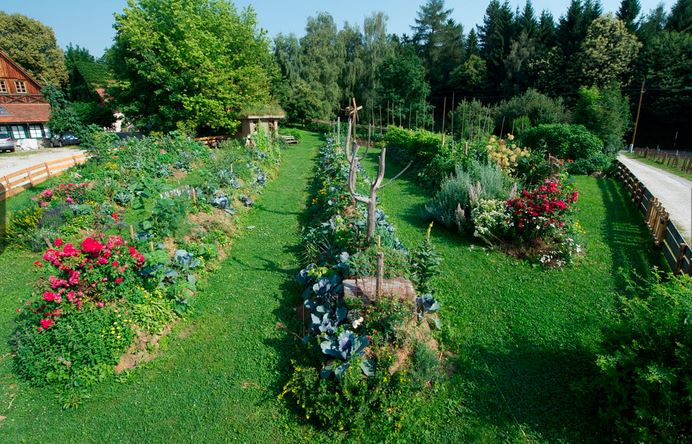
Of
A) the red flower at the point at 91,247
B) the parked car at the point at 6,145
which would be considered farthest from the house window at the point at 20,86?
the red flower at the point at 91,247

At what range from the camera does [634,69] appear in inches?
1231

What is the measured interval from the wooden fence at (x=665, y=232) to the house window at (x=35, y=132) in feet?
143

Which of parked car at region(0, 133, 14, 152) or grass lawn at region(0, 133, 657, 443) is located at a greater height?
parked car at region(0, 133, 14, 152)

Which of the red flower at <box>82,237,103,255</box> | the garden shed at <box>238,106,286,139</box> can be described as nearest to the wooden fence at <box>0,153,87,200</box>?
the garden shed at <box>238,106,286,139</box>

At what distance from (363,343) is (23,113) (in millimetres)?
41008

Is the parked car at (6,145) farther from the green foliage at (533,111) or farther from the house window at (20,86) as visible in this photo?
the green foliage at (533,111)

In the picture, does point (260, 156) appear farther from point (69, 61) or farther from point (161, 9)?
point (69, 61)

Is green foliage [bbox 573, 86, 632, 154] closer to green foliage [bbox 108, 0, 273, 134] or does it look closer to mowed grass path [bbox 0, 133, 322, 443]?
mowed grass path [bbox 0, 133, 322, 443]

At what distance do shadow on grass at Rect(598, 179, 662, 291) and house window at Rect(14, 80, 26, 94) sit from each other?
150 ft

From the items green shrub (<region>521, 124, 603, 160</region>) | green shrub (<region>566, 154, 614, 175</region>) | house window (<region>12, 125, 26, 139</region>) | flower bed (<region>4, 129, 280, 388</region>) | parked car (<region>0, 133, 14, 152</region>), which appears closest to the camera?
flower bed (<region>4, 129, 280, 388</region>)

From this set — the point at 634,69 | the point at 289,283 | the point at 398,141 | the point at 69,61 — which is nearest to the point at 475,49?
the point at 634,69

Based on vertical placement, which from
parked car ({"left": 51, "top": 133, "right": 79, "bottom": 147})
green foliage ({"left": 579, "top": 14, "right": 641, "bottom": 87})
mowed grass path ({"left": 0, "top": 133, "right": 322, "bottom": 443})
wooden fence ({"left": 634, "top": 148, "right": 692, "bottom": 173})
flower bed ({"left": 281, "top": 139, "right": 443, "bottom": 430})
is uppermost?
green foliage ({"left": 579, "top": 14, "right": 641, "bottom": 87})

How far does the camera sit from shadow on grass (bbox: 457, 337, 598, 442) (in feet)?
13.1

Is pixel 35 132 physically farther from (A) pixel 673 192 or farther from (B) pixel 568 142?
(A) pixel 673 192
